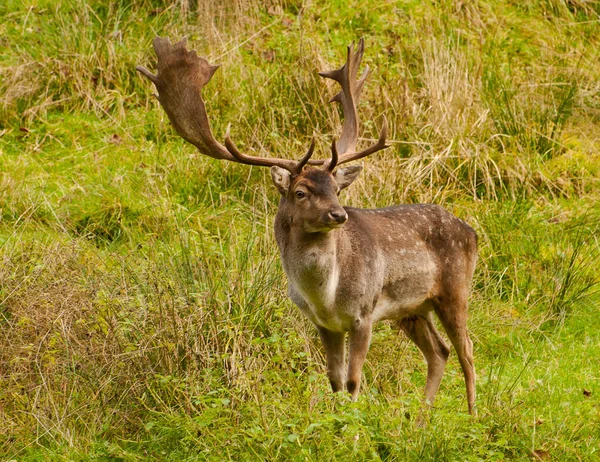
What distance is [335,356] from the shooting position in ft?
22.3

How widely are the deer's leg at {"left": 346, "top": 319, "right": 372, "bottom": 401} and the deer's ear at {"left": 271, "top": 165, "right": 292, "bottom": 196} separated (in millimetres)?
907

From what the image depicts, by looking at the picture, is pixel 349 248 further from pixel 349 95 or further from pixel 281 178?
pixel 349 95

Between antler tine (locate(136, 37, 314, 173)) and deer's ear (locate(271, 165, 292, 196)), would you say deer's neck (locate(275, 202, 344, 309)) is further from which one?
antler tine (locate(136, 37, 314, 173))

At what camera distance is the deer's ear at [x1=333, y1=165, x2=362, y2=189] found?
664 centimetres

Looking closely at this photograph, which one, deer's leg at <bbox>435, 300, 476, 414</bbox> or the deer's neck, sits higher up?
the deer's neck

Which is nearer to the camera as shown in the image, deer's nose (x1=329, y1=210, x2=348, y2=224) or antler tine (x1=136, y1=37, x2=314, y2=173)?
deer's nose (x1=329, y1=210, x2=348, y2=224)

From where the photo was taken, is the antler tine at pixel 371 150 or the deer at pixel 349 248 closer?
the deer at pixel 349 248

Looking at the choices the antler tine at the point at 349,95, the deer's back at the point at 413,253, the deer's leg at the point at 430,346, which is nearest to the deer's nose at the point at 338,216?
the deer's back at the point at 413,253

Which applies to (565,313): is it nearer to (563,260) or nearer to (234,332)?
(563,260)

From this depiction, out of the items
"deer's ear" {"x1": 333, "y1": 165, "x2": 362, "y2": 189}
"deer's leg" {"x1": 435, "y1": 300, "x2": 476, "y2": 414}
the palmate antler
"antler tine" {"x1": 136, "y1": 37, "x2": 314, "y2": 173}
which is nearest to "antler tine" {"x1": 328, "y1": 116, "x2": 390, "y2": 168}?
the palmate antler

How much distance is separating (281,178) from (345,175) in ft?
1.39

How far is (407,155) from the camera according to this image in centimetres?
1018

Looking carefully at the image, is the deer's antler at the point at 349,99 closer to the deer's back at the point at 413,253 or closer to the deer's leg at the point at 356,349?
the deer's back at the point at 413,253

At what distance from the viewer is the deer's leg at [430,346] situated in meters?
7.40
